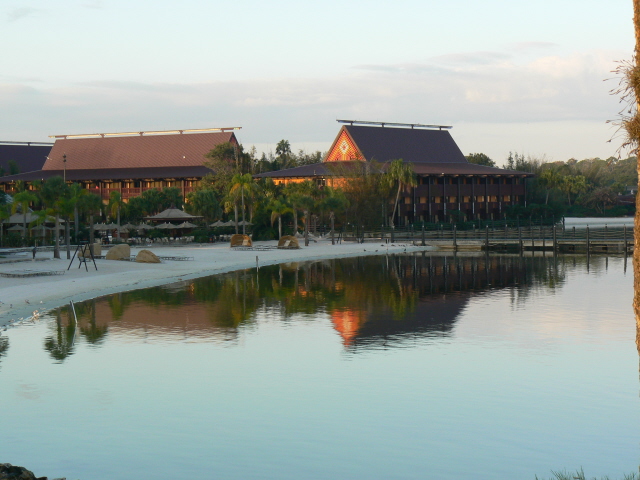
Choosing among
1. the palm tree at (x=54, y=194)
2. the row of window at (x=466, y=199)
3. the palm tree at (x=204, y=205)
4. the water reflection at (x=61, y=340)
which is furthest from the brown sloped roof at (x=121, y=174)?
the water reflection at (x=61, y=340)

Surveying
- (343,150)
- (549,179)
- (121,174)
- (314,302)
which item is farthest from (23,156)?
(314,302)

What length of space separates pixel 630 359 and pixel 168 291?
20416mm

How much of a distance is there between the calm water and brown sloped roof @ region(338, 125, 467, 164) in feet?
240

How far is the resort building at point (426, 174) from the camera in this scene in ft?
322

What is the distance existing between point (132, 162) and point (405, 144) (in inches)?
1508

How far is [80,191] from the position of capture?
51.9m

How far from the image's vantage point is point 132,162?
11369 cm

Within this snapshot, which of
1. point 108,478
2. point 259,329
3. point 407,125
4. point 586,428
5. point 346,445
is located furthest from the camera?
point 407,125

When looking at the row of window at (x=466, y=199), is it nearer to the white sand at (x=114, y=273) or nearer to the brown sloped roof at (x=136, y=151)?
the brown sloped roof at (x=136, y=151)

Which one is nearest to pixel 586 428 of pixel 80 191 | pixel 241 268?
pixel 241 268

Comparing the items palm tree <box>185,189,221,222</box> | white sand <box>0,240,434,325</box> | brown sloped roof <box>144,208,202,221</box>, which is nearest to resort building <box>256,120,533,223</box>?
palm tree <box>185,189,221,222</box>

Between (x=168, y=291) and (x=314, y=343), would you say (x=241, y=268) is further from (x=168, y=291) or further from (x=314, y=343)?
(x=314, y=343)

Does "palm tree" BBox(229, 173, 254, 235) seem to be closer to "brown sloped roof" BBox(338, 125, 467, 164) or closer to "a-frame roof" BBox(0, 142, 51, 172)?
"brown sloped roof" BBox(338, 125, 467, 164)

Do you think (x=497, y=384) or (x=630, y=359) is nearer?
(x=497, y=384)
